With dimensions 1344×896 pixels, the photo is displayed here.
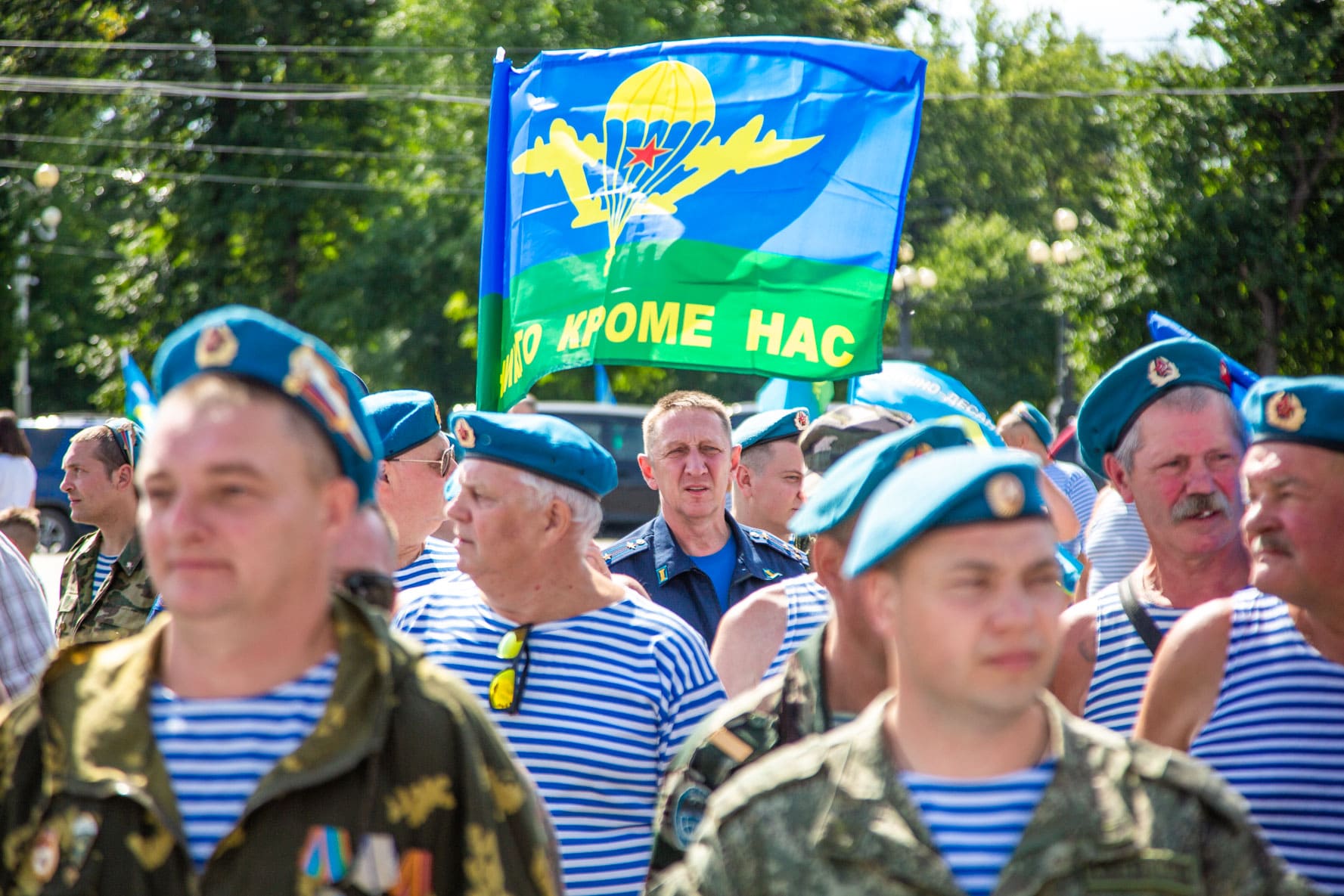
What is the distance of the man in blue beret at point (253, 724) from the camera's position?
6.90 feet

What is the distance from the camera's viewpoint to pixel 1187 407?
3.84 m

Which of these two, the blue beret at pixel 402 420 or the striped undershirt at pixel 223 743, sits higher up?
the blue beret at pixel 402 420

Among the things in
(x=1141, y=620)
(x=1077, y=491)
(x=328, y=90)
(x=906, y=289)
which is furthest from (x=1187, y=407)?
(x=328, y=90)

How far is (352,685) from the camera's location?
2195 mm

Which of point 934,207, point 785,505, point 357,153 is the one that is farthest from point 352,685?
point 934,207

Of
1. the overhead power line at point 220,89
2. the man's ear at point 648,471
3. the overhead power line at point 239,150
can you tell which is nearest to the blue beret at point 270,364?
the man's ear at point 648,471

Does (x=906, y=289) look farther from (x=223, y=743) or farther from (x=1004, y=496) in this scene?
(x=223, y=743)

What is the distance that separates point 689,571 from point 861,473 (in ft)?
9.30

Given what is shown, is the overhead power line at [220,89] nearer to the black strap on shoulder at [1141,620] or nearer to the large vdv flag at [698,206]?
the large vdv flag at [698,206]

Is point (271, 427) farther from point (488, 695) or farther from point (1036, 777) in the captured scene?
point (488, 695)

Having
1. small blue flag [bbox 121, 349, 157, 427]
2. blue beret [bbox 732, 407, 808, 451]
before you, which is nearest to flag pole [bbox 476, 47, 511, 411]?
blue beret [bbox 732, 407, 808, 451]

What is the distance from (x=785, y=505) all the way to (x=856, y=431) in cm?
229

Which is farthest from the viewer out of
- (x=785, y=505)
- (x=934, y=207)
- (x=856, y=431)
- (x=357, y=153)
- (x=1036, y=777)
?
(x=934, y=207)

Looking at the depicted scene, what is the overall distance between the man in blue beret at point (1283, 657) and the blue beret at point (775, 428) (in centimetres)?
323
